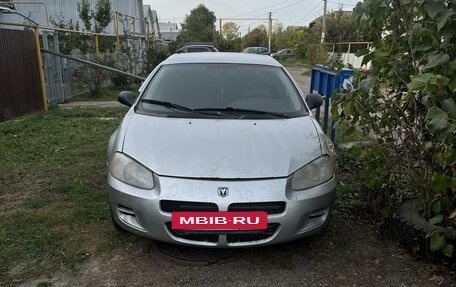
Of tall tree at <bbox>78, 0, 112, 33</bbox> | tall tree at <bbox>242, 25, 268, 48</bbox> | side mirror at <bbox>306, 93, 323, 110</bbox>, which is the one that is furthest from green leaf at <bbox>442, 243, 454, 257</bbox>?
tall tree at <bbox>242, 25, 268, 48</bbox>

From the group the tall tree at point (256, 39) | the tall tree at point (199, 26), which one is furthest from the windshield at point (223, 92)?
the tall tree at point (256, 39)

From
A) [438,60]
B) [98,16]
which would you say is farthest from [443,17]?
[98,16]

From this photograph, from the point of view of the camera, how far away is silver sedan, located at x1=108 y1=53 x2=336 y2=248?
111 inches

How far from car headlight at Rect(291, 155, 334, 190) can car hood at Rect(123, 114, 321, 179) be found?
1.9 inches

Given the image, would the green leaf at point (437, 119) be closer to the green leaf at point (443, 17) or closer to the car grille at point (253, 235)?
the green leaf at point (443, 17)

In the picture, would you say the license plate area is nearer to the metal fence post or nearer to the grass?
the grass

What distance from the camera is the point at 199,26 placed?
56.2 meters

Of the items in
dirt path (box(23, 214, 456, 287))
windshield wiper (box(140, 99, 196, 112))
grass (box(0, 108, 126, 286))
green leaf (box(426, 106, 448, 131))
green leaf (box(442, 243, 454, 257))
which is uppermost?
green leaf (box(426, 106, 448, 131))

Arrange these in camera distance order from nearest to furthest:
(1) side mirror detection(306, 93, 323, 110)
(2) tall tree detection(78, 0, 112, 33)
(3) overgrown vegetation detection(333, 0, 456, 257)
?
(3) overgrown vegetation detection(333, 0, 456, 257), (1) side mirror detection(306, 93, 323, 110), (2) tall tree detection(78, 0, 112, 33)

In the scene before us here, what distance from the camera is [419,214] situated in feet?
10.7

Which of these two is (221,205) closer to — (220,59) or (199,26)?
(220,59)

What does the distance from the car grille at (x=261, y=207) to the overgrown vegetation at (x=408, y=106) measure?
0.91 meters

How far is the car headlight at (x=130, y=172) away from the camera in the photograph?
9.75 ft

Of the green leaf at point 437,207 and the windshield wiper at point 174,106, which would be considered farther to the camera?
the windshield wiper at point 174,106
